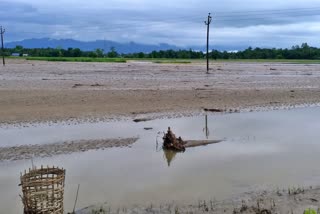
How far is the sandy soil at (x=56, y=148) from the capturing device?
35.1ft

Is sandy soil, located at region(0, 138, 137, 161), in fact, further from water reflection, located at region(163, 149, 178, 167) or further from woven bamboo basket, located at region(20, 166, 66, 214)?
woven bamboo basket, located at region(20, 166, 66, 214)

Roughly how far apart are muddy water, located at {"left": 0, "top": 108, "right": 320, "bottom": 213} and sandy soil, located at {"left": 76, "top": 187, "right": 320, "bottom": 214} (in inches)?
12.4

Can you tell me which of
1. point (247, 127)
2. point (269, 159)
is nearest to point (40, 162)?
point (269, 159)

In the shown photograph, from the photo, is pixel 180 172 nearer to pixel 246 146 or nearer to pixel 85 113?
pixel 246 146

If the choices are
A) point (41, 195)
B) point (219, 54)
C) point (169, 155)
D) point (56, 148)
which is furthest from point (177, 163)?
point (219, 54)

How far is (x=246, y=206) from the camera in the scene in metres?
6.90

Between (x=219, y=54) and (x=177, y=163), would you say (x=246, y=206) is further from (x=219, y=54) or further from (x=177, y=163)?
(x=219, y=54)

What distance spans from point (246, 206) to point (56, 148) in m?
6.04

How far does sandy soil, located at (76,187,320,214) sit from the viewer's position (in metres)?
6.80

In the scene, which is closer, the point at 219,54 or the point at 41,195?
the point at 41,195

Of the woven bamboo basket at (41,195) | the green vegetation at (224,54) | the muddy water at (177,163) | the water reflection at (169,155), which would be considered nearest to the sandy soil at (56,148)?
the muddy water at (177,163)

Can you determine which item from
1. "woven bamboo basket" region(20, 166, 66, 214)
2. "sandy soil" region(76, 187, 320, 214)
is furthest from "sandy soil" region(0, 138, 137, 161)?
"woven bamboo basket" region(20, 166, 66, 214)

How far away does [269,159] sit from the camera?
10.6 metres

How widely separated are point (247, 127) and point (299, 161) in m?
4.48
